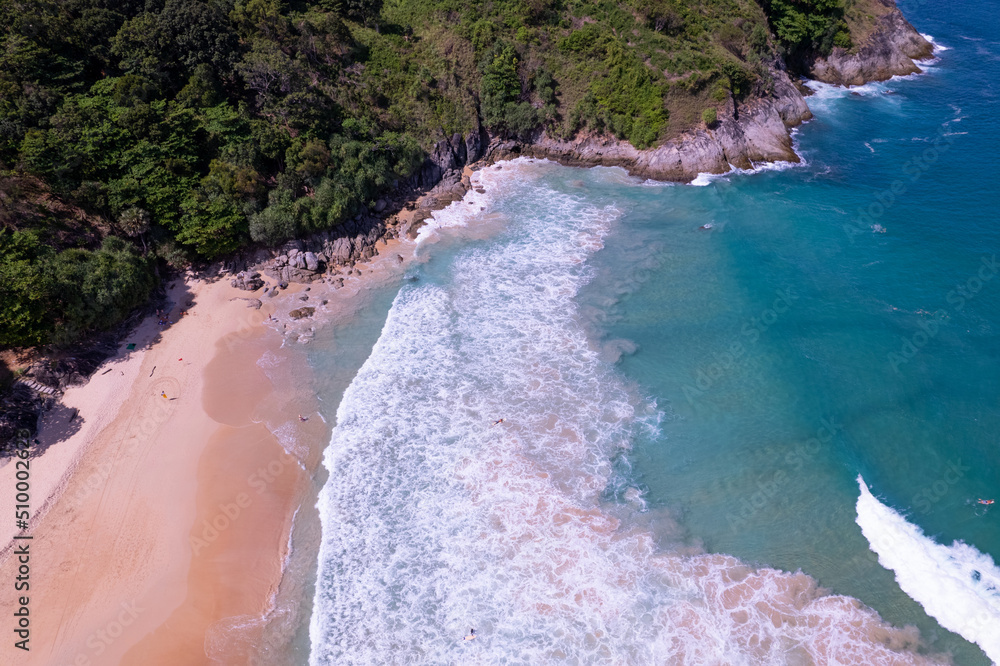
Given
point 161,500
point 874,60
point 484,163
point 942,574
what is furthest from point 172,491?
point 874,60

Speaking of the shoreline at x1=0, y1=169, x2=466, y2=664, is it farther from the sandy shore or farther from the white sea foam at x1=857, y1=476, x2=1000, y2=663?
the white sea foam at x1=857, y1=476, x2=1000, y2=663

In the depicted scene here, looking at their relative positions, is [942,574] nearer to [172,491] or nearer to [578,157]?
[172,491]

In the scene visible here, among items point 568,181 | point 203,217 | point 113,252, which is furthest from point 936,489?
point 113,252

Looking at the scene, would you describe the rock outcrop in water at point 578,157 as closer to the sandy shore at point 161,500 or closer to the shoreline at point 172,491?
the shoreline at point 172,491

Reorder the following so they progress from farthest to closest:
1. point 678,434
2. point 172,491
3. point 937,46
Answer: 1. point 937,46
2. point 678,434
3. point 172,491

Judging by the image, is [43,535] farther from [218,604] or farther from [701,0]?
[701,0]

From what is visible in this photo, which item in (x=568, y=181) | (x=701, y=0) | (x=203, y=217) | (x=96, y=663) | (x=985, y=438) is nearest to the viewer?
(x=96, y=663)

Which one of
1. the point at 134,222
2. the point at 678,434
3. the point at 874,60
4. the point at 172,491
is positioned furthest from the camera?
the point at 874,60
